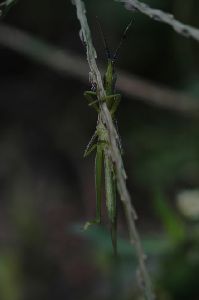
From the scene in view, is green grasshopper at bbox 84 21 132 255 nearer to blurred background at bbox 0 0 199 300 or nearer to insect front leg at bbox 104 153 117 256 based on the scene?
insect front leg at bbox 104 153 117 256

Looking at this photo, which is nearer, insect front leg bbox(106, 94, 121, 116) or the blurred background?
insect front leg bbox(106, 94, 121, 116)

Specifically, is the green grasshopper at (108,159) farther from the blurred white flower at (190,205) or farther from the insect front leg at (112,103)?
the blurred white flower at (190,205)

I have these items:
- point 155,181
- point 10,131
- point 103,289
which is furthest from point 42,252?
point 10,131

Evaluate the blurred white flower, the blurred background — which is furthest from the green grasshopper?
the blurred background

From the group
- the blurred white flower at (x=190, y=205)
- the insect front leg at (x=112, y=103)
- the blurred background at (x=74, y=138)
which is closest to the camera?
the insect front leg at (x=112, y=103)

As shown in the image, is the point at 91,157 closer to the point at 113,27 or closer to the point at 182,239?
the point at 113,27

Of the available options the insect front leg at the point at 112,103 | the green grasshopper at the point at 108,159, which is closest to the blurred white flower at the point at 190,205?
the green grasshopper at the point at 108,159

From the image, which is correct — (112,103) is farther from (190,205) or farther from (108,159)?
(190,205)

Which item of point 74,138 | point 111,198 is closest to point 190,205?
point 111,198
